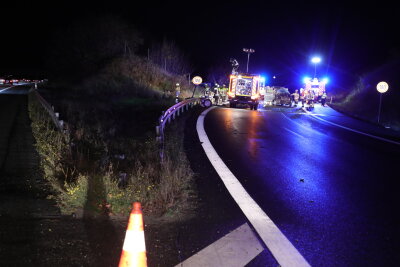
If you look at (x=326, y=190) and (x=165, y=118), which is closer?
(x=326, y=190)

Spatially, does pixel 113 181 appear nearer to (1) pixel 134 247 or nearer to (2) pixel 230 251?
(2) pixel 230 251

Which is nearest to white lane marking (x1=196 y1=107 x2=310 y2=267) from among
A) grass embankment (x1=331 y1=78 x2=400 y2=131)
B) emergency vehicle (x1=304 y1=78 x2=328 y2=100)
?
grass embankment (x1=331 y1=78 x2=400 y2=131)

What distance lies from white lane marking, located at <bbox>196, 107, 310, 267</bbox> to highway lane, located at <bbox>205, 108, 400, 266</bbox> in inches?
4.5

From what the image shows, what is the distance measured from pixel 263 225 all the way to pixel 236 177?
116 inches

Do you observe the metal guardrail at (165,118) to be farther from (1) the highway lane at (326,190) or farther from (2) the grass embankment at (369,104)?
(2) the grass embankment at (369,104)

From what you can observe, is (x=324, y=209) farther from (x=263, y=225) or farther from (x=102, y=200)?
(x=102, y=200)

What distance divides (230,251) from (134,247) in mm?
1656

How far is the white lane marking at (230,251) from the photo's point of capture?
4.40m

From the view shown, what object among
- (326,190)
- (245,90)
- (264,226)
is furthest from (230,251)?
(245,90)

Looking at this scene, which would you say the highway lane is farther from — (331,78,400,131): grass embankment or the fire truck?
the fire truck

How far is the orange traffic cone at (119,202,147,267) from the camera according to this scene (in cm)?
333

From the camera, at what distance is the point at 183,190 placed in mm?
6836

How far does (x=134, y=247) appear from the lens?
11.0ft

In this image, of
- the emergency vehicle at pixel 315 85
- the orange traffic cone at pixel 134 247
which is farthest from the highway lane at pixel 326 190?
the emergency vehicle at pixel 315 85
